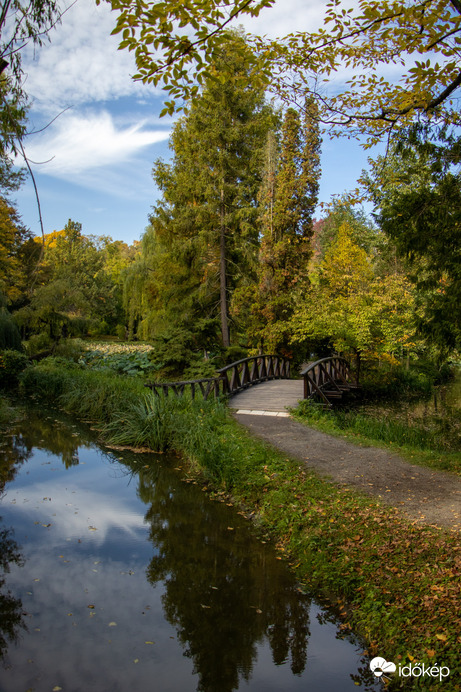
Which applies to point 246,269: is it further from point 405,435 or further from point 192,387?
point 405,435

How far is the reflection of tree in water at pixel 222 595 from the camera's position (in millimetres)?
3875

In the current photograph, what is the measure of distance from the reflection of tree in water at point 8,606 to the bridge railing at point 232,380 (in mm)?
5734

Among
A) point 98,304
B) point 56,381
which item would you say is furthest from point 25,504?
point 98,304

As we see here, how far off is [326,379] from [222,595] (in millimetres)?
11519

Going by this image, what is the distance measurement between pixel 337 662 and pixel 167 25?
5471mm

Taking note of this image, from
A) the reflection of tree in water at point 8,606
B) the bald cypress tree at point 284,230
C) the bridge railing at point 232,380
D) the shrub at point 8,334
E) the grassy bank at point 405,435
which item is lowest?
the reflection of tree in water at point 8,606

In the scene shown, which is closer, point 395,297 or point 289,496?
point 289,496

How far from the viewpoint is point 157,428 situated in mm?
10039

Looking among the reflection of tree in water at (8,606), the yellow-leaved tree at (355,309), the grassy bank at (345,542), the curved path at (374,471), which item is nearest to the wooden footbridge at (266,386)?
the yellow-leaved tree at (355,309)

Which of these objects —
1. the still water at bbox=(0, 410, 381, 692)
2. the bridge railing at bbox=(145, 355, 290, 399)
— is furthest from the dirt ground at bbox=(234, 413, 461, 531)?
the bridge railing at bbox=(145, 355, 290, 399)

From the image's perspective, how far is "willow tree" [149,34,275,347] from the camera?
1883cm

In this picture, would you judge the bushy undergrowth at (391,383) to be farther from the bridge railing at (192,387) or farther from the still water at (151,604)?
the still water at (151,604)

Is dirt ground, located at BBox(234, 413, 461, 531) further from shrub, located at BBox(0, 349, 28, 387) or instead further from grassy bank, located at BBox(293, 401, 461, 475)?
shrub, located at BBox(0, 349, 28, 387)

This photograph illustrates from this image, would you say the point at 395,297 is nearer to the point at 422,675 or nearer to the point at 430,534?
the point at 430,534
